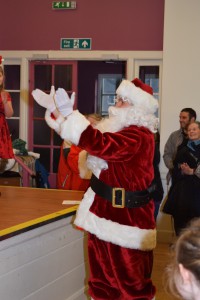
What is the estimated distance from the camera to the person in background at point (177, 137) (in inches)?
216

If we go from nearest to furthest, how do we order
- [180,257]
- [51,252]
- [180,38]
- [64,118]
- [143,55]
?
1. [180,257]
2. [64,118]
3. [51,252]
4. [180,38]
5. [143,55]

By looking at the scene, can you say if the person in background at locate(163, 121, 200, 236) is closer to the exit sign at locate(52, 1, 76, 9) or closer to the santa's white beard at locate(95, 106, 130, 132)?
the santa's white beard at locate(95, 106, 130, 132)

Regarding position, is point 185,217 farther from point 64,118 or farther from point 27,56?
point 27,56

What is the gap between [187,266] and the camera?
121cm

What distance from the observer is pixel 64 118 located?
2555 millimetres

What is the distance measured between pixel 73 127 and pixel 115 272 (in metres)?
0.81

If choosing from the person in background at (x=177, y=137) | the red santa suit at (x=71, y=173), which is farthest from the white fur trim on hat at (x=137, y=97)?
the person in background at (x=177, y=137)

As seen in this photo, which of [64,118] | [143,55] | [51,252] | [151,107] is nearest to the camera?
[64,118]

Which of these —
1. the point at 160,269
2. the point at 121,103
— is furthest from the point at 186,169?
the point at 121,103

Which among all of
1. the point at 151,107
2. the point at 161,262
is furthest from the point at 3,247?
the point at 161,262

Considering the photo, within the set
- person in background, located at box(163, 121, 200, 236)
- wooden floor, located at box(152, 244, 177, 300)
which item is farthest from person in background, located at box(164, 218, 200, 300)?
person in background, located at box(163, 121, 200, 236)

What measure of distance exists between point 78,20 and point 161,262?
320 centimetres

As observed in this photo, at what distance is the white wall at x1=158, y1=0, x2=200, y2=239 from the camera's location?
5621mm

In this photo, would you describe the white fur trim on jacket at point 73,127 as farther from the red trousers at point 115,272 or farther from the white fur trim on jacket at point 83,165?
the white fur trim on jacket at point 83,165
